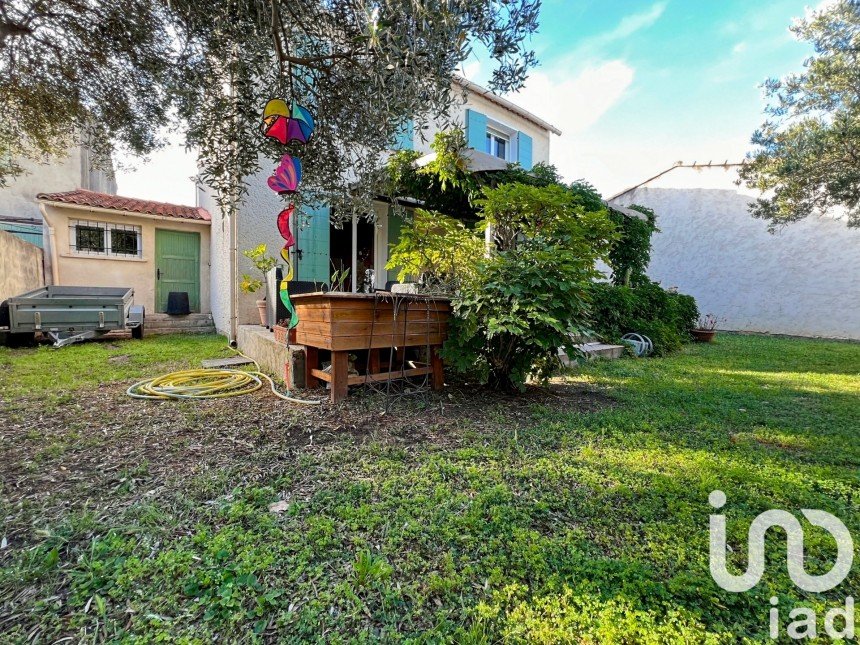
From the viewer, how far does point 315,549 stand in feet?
4.93

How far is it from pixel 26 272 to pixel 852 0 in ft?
46.4

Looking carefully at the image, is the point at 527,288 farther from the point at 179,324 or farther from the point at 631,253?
the point at 179,324

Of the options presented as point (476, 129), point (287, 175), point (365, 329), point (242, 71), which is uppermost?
point (476, 129)

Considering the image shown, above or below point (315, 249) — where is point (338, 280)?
below

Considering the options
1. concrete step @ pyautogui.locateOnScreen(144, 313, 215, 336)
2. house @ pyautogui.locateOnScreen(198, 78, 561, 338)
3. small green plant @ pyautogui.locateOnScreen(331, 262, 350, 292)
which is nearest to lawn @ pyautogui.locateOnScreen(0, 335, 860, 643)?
small green plant @ pyautogui.locateOnScreen(331, 262, 350, 292)

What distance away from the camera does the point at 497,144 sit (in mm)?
10336

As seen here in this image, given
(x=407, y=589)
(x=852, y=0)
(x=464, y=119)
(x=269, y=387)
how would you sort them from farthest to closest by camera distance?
1. (x=464, y=119)
2. (x=852, y=0)
3. (x=269, y=387)
4. (x=407, y=589)

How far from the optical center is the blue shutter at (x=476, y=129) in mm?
8938

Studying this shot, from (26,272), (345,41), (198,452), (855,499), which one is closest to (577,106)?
(345,41)

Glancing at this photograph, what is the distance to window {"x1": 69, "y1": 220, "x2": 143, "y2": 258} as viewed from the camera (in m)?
7.89

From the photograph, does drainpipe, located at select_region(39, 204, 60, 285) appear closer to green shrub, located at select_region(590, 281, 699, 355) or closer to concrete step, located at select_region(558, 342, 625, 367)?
concrete step, located at select_region(558, 342, 625, 367)

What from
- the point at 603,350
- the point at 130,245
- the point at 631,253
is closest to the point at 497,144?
the point at 631,253

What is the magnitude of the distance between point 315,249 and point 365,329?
13.6 ft

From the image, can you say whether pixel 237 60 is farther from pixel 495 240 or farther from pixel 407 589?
pixel 407 589
